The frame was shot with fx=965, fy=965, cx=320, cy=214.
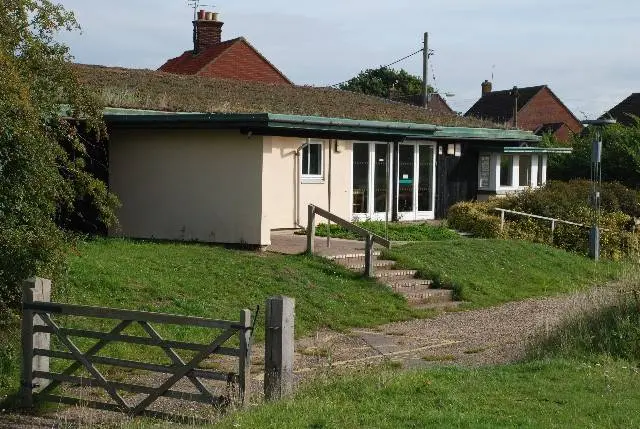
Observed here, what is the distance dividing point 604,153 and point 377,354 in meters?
25.1

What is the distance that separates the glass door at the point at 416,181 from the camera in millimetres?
26477

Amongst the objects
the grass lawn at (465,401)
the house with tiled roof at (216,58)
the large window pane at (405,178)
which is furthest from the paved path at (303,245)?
the house with tiled roof at (216,58)

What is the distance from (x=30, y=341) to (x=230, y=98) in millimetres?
16142

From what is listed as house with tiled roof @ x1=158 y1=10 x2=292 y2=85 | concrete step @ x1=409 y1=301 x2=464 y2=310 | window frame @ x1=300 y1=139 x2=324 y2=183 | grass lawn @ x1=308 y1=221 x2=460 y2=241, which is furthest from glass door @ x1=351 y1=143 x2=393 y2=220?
house with tiled roof @ x1=158 y1=10 x2=292 y2=85

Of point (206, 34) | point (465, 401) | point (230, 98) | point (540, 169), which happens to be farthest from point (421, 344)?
point (206, 34)

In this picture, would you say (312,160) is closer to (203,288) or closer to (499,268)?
(499,268)

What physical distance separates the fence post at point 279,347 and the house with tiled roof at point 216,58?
3531 cm

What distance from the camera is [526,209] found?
86.2 feet

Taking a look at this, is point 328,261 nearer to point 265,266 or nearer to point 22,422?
point 265,266

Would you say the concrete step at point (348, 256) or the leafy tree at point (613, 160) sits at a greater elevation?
the leafy tree at point (613, 160)

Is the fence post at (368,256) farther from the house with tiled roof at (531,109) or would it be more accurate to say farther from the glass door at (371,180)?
the house with tiled roof at (531,109)

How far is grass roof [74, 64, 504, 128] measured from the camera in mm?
23266

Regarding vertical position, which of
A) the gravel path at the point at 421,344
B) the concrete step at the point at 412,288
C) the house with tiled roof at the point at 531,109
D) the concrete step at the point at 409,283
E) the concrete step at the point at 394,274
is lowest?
the gravel path at the point at 421,344

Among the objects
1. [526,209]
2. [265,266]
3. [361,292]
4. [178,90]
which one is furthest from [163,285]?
[526,209]
